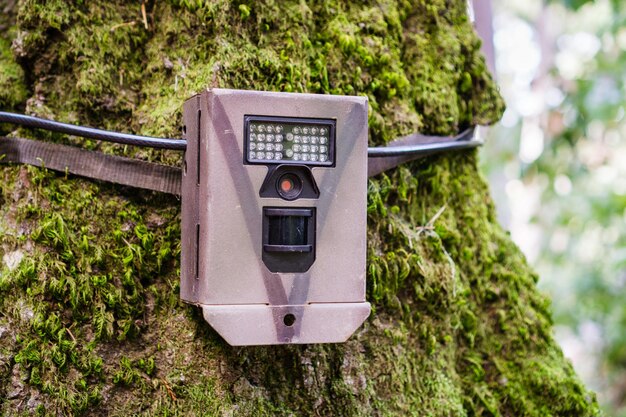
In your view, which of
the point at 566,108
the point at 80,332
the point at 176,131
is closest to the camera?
the point at 80,332

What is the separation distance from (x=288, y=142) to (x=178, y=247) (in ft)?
1.26

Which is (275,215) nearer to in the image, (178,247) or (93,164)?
(178,247)

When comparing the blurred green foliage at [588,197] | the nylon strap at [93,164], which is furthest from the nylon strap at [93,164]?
the blurred green foliage at [588,197]

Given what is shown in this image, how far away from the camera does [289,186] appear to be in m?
1.29

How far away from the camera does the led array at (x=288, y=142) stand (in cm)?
127

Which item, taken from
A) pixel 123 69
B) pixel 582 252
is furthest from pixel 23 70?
pixel 582 252

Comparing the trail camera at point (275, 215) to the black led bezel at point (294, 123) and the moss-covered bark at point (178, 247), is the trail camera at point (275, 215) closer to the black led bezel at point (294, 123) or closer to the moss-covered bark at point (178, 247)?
the black led bezel at point (294, 123)

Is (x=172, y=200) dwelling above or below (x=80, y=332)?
above

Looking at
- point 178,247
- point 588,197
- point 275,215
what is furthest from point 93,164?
point 588,197

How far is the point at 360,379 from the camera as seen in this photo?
59.8 inches

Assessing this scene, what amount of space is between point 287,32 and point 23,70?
68cm

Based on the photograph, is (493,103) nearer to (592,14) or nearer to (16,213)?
(16,213)

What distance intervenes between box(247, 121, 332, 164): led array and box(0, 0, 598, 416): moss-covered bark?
0.26 meters

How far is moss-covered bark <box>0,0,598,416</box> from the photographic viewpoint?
1.36m
